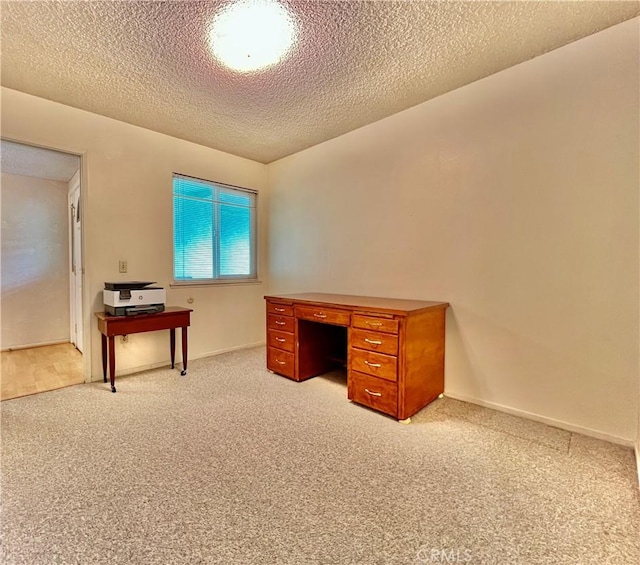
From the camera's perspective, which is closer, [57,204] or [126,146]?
[126,146]

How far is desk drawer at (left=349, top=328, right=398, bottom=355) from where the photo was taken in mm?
2340

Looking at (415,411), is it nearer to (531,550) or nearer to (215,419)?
(531,550)

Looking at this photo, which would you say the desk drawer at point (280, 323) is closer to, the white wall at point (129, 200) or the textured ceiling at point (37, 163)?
the white wall at point (129, 200)

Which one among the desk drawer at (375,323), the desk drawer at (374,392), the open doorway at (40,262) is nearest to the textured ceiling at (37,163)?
the open doorway at (40,262)

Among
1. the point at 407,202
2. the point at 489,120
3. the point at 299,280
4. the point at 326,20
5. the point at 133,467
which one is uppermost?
the point at 326,20

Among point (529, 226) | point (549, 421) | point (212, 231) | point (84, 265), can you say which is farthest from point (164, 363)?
point (529, 226)

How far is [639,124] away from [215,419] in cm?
334

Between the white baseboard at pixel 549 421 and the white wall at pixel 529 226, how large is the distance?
0.04ft

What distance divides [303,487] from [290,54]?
2678 millimetres

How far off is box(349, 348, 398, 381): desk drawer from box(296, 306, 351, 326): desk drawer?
25cm

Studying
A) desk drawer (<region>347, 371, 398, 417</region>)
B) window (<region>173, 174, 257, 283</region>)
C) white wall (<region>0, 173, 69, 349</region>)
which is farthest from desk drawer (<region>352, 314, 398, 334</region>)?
white wall (<region>0, 173, 69, 349</region>)

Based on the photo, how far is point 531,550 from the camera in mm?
1272

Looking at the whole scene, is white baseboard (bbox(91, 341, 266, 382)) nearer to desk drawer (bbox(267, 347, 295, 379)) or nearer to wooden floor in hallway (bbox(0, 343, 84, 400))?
wooden floor in hallway (bbox(0, 343, 84, 400))

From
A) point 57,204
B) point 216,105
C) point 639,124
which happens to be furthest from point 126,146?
point 639,124
